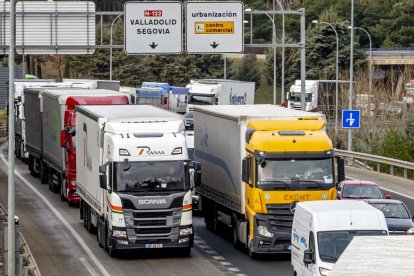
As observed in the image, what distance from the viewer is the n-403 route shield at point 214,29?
4694 cm

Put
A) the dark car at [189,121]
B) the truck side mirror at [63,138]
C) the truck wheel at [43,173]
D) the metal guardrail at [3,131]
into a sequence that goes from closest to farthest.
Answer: the truck side mirror at [63,138] → the truck wheel at [43,173] → the dark car at [189,121] → the metal guardrail at [3,131]

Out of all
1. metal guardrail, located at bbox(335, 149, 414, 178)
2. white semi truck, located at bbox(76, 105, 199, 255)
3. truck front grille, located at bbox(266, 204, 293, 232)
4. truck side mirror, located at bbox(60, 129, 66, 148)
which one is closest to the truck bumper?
white semi truck, located at bbox(76, 105, 199, 255)

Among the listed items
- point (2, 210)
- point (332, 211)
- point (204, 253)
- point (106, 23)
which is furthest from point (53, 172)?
point (106, 23)

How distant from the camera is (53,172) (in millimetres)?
45469

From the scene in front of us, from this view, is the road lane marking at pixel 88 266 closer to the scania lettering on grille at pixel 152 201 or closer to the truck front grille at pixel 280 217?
the scania lettering on grille at pixel 152 201

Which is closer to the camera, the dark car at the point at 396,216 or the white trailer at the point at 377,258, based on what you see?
the white trailer at the point at 377,258

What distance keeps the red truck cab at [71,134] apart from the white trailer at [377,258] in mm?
24153

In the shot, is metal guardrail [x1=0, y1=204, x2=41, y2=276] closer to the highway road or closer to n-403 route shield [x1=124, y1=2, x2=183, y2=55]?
the highway road

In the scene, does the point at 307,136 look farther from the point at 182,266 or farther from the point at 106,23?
the point at 106,23

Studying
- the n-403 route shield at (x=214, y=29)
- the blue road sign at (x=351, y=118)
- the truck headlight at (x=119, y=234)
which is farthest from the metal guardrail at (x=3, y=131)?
the truck headlight at (x=119, y=234)

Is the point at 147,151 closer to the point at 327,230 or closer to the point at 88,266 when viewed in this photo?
the point at 88,266

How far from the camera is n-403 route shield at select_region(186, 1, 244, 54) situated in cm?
4694

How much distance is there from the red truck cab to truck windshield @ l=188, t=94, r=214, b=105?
39037 millimetres

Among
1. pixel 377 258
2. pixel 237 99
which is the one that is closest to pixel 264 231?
pixel 377 258
